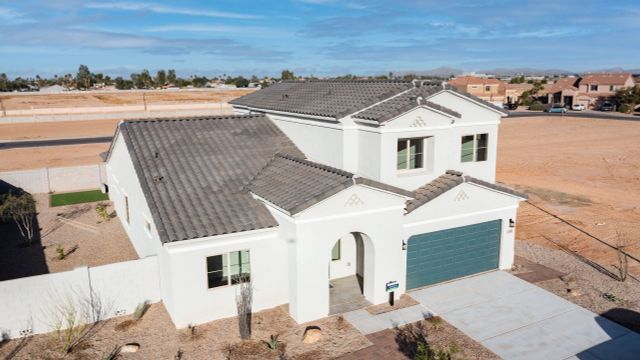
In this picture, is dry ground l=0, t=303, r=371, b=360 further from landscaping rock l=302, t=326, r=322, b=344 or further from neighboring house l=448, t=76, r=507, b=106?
neighboring house l=448, t=76, r=507, b=106

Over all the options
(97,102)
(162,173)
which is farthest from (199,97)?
(162,173)

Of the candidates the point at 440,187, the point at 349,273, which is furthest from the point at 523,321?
the point at 349,273

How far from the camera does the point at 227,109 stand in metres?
90.3

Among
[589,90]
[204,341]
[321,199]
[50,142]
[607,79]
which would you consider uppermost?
[607,79]

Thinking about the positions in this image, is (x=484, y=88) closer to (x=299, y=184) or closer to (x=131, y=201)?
(x=131, y=201)

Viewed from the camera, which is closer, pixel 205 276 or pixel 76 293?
pixel 76 293

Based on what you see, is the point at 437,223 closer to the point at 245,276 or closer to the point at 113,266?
the point at 245,276

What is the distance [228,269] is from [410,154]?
26.1ft

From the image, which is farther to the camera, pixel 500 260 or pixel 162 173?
pixel 500 260

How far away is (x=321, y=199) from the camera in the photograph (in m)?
14.5

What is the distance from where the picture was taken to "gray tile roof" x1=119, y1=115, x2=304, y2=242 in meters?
15.3

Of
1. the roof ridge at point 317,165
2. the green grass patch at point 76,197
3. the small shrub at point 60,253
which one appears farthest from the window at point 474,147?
the green grass patch at point 76,197

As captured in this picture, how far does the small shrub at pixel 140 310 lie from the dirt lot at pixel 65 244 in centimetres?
524

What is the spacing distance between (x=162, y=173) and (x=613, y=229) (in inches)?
861
